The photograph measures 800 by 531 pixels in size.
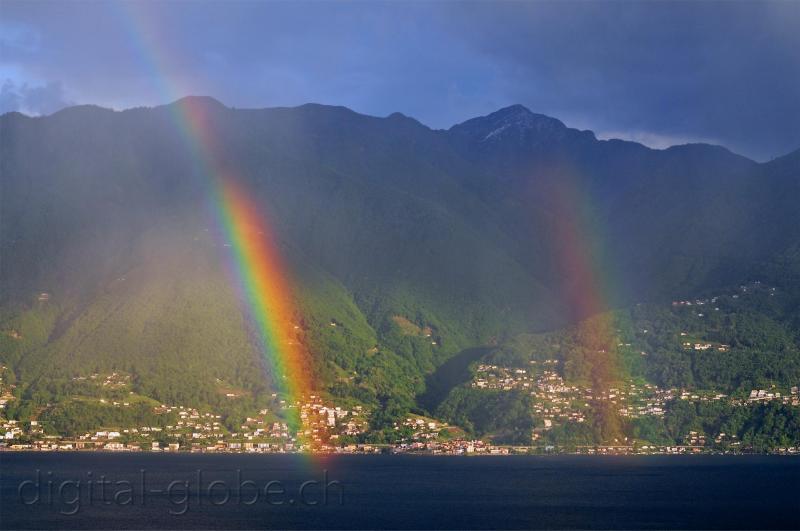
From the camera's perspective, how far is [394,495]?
461 feet

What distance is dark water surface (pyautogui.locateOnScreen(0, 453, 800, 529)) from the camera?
114m

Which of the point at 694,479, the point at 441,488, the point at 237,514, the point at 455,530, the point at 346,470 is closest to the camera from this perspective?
the point at 455,530

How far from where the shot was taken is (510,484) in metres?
154

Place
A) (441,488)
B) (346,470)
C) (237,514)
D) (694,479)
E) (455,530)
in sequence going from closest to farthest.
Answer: (455,530)
(237,514)
(441,488)
(694,479)
(346,470)

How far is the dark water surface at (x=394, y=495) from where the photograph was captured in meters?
114

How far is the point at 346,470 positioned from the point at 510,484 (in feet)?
114

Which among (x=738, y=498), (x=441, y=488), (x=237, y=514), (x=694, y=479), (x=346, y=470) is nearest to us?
(x=237, y=514)

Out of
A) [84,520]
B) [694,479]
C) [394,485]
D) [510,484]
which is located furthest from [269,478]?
[694,479]

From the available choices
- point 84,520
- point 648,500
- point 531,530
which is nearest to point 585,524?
point 531,530

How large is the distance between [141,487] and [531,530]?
55.5 metres

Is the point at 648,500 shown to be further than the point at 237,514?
Yes

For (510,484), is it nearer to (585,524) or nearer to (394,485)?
(394,485)

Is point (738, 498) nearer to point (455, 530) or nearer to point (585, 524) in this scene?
point (585, 524)

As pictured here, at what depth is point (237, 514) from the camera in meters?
119
